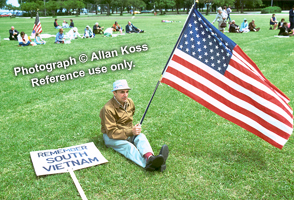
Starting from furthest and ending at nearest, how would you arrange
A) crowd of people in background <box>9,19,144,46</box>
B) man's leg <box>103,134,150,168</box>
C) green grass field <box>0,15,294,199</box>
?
crowd of people in background <box>9,19,144,46</box>
man's leg <box>103,134,150,168</box>
green grass field <box>0,15,294,199</box>

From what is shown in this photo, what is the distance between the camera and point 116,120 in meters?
4.85

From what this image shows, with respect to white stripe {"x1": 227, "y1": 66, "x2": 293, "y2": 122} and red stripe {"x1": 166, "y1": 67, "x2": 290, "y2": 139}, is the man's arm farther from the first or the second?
white stripe {"x1": 227, "y1": 66, "x2": 293, "y2": 122}

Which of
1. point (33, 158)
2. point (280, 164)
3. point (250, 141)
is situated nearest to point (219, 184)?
point (280, 164)

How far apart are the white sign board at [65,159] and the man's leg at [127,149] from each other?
29 centimetres

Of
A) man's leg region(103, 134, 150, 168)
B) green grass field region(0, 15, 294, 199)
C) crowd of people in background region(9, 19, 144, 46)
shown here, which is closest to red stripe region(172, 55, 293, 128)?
green grass field region(0, 15, 294, 199)

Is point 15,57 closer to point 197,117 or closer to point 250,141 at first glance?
point 197,117

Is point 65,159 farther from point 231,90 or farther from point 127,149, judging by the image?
point 231,90

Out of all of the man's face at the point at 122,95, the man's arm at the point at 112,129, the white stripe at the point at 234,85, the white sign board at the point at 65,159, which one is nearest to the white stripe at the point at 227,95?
the white stripe at the point at 234,85

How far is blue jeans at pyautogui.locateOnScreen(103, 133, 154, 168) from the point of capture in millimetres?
4473

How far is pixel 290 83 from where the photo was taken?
8.69 meters

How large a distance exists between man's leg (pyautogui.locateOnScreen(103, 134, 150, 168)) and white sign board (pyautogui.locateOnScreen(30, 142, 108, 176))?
291mm

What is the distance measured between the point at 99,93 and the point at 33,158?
3.96 m

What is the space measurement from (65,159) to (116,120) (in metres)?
1.13

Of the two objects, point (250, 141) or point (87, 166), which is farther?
point (250, 141)
